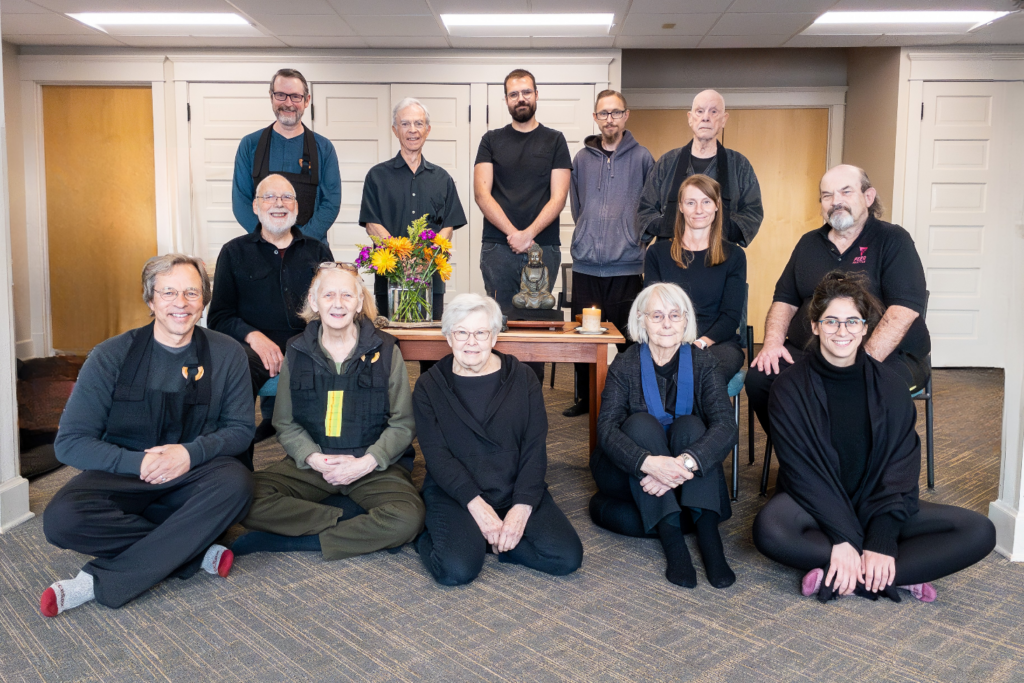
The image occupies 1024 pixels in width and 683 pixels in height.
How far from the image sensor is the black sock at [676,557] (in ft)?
7.61

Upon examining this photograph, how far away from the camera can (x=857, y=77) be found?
6.61 meters

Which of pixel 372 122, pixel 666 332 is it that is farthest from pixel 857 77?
pixel 666 332

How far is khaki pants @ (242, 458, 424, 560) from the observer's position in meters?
2.48

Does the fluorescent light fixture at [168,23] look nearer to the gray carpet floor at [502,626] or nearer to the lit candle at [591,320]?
the lit candle at [591,320]

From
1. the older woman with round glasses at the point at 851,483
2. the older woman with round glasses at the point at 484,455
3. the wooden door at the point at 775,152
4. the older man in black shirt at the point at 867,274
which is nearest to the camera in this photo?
the older woman with round glasses at the point at 851,483

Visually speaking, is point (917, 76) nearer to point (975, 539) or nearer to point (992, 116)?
point (992, 116)

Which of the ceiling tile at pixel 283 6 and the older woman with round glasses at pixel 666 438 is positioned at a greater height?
the ceiling tile at pixel 283 6

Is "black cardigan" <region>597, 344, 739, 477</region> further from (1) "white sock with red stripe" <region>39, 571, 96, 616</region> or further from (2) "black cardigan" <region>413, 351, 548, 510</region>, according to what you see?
(1) "white sock with red stripe" <region>39, 571, 96, 616</region>

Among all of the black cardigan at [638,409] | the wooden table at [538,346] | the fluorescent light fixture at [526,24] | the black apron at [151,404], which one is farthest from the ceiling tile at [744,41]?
the black apron at [151,404]

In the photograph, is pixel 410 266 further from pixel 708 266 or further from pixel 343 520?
pixel 708 266

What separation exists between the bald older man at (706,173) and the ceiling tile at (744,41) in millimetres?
2481

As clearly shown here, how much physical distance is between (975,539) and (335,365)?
1968 mm

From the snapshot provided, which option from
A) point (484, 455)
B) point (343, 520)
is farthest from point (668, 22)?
point (343, 520)

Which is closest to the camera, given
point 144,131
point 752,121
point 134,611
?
point 134,611
